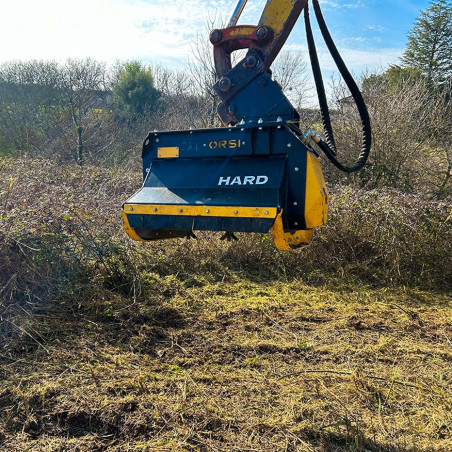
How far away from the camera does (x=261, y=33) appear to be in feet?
8.80

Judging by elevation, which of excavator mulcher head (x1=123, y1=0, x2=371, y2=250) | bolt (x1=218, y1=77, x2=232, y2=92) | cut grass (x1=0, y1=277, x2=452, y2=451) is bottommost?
cut grass (x1=0, y1=277, x2=452, y2=451)

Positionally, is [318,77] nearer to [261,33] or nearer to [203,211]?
[261,33]

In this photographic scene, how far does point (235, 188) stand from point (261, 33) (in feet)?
3.55

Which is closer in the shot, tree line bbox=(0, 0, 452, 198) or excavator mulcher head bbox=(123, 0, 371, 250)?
excavator mulcher head bbox=(123, 0, 371, 250)

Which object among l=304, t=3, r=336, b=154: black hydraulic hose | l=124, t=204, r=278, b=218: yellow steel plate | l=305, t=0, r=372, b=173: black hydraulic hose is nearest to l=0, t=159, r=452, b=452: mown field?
l=124, t=204, r=278, b=218: yellow steel plate

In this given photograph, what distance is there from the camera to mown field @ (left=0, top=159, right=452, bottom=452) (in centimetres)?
245

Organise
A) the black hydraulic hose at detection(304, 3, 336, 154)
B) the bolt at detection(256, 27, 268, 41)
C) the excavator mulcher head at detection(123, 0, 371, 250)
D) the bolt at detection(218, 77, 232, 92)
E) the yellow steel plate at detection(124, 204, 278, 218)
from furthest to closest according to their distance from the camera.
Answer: the black hydraulic hose at detection(304, 3, 336, 154) < the bolt at detection(218, 77, 232, 92) < the bolt at detection(256, 27, 268, 41) < the excavator mulcher head at detection(123, 0, 371, 250) < the yellow steel plate at detection(124, 204, 278, 218)

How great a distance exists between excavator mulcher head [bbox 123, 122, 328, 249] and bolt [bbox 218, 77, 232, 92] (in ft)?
1.44

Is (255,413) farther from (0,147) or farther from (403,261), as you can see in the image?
A: (0,147)

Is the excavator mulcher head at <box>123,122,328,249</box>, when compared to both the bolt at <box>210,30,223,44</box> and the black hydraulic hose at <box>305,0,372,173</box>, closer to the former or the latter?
the black hydraulic hose at <box>305,0,372,173</box>

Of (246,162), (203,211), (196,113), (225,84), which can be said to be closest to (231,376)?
(203,211)

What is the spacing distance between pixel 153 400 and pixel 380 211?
12.5 ft

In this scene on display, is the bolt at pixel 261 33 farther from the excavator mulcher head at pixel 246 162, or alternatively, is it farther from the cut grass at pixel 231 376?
the cut grass at pixel 231 376

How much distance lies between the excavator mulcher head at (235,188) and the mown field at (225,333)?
3.61ft
